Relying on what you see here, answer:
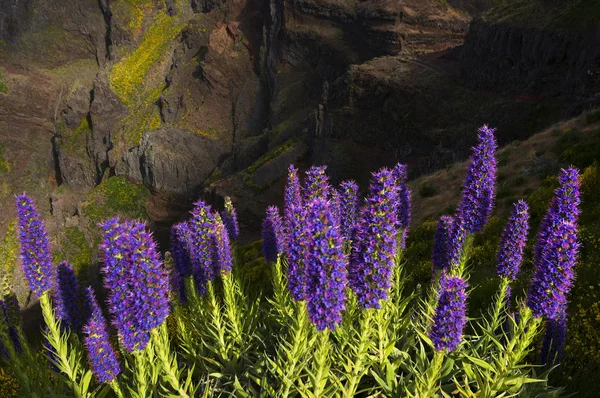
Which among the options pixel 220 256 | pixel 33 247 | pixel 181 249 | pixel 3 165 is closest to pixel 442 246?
pixel 220 256

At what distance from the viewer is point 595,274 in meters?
10.8

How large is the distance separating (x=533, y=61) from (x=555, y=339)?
49.8m

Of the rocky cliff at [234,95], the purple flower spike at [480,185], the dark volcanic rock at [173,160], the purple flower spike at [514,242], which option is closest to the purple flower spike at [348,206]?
the purple flower spike at [480,185]

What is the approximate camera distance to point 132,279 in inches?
232

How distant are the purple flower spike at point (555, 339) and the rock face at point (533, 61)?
121 feet

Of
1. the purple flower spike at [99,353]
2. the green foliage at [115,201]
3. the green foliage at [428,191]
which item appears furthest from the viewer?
the green foliage at [115,201]

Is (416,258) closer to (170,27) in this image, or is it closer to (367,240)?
(367,240)

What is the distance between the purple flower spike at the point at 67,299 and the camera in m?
7.99

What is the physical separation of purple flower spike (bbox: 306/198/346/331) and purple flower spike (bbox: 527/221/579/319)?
336cm

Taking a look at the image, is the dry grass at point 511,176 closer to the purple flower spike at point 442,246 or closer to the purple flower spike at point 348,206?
the purple flower spike at point 442,246

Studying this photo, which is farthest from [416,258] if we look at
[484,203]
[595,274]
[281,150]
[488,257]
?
[281,150]

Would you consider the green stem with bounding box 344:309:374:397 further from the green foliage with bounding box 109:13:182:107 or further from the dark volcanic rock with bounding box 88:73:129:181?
the green foliage with bounding box 109:13:182:107

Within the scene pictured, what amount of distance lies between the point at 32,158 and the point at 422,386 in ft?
486

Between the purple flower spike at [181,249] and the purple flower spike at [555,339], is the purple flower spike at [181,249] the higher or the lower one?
the higher one
